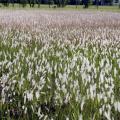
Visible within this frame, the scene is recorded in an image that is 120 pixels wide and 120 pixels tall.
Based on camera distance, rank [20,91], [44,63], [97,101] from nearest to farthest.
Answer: [97,101] < [20,91] < [44,63]

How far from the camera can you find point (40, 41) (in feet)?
30.5

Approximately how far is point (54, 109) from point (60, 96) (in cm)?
20

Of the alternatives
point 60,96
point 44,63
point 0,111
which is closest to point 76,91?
point 60,96

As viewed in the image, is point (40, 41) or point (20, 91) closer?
point (20, 91)

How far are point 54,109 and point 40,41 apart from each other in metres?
5.63

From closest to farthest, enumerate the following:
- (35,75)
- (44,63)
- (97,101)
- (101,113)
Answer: (101,113)
(97,101)
(35,75)
(44,63)

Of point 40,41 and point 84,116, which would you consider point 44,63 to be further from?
point 40,41

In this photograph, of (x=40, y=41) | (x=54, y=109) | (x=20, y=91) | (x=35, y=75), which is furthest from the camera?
(x=40, y=41)

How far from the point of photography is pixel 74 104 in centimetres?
355

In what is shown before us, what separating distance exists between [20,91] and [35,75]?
0.59 meters

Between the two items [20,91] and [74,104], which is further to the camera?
[20,91]

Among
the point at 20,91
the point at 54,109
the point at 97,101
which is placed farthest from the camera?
the point at 20,91

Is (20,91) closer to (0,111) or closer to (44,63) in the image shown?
(0,111)

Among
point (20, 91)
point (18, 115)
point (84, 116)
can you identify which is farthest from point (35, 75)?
point (84, 116)
